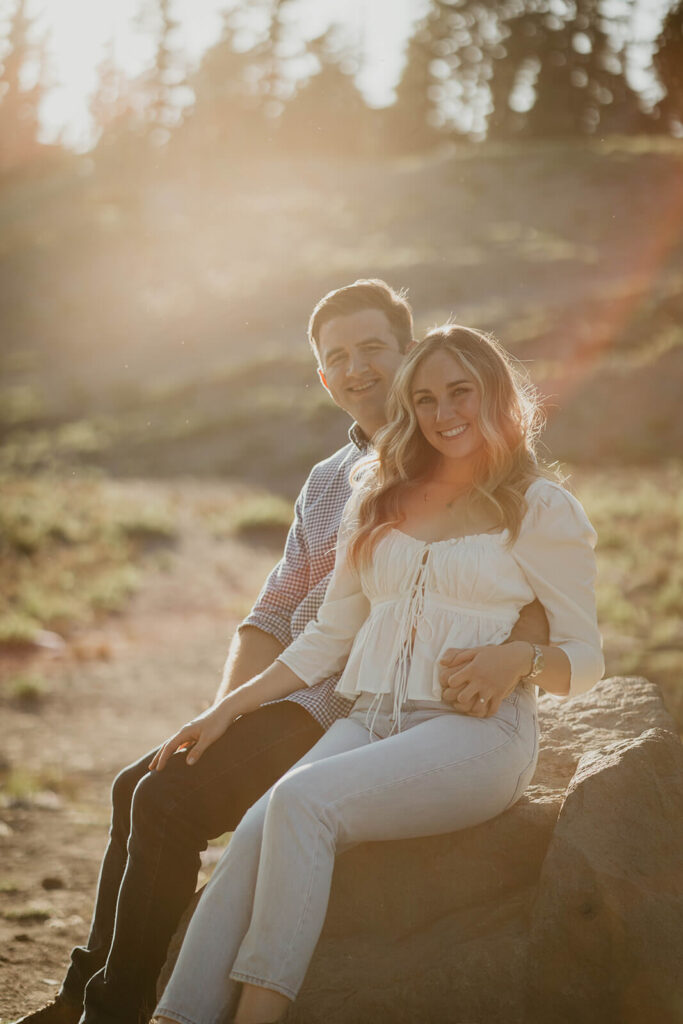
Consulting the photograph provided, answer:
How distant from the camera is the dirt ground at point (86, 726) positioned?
15.0ft

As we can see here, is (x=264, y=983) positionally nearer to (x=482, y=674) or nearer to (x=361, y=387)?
(x=482, y=674)

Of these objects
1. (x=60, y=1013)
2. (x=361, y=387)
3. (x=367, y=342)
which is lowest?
(x=60, y=1013)

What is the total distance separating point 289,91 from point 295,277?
19.1 m

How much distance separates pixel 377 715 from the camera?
9.85 ft

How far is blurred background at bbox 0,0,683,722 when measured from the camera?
46.3 ft

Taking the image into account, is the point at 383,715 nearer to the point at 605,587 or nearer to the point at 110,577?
the point at 605,587

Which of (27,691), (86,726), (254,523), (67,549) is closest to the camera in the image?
(86,726)

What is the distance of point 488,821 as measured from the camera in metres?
3.06

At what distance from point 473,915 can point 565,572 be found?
1.02 meters

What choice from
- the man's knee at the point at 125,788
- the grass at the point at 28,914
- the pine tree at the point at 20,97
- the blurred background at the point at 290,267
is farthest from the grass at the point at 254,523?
the pine tree at the point at 20,97

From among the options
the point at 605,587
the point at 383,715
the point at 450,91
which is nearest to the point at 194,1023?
the point at 383,715

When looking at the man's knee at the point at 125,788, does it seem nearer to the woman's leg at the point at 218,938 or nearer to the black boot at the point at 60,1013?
the black boot at the point at 60,1013

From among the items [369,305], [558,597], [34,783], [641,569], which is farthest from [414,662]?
[641,569]

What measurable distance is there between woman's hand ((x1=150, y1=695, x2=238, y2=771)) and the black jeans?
0.09ft
